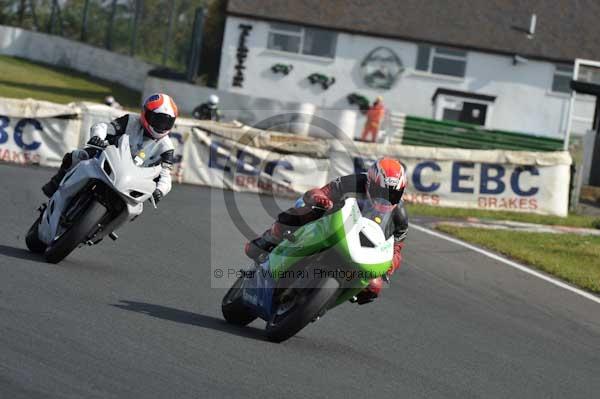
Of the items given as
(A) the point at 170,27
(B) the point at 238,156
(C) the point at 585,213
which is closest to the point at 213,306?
(B) the point at 238,156

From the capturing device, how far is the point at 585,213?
79.8 feet

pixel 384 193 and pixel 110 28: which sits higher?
pixel 110 28

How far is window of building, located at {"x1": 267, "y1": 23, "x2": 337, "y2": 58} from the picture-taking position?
151 ft

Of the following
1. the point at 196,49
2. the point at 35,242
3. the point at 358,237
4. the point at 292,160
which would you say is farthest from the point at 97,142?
the point at 196,49

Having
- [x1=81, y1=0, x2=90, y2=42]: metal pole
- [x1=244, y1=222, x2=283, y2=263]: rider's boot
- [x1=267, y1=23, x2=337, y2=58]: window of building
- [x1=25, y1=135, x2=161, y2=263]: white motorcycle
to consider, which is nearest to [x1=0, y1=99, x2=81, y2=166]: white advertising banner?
[x1=25, y1=135, x2=161, y2=263]: white motorcycle

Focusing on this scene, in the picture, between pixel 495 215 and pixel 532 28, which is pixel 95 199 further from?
pixel 532 28

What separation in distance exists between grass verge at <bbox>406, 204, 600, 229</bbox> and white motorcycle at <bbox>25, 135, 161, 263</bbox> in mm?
10607

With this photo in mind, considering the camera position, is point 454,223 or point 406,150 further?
point 406,150

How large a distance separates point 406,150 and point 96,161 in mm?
12427

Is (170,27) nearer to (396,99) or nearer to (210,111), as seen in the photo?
(396,99)

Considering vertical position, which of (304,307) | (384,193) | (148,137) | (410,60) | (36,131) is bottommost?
(304,307)

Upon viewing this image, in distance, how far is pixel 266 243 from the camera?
8.62 metres

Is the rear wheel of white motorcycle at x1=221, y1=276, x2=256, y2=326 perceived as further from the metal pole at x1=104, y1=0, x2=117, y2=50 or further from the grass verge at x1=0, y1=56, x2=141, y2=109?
the metal pole at x1=104, y1=0, x2=117, y2=50

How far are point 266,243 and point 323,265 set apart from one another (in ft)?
2.64
